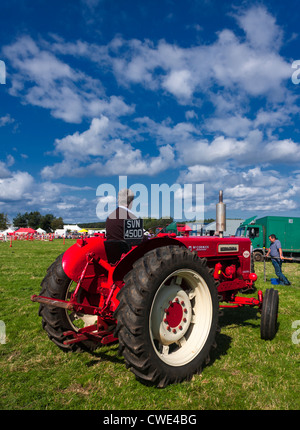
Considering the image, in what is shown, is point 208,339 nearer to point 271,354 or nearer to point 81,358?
point 271,354

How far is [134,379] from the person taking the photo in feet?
10.4

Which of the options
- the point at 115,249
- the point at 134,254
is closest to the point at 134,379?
the point at 134,254

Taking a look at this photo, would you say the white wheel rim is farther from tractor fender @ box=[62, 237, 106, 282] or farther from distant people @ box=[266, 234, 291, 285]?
distant people @ box=[266, 234, 291, 285]

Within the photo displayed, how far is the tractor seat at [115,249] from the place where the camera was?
3.64 metres

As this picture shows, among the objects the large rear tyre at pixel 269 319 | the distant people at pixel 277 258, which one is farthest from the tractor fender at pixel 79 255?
the distant people at pixel 277 258

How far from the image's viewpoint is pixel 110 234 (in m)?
3.71

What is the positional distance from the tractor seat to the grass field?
1220mm

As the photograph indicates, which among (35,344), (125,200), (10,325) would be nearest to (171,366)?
(125,200)

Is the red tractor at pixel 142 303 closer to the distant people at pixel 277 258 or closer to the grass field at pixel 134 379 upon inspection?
the grass field at pixel 134 379

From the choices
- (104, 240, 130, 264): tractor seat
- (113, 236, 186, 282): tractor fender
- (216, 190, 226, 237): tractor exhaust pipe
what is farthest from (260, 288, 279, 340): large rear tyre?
(104, 240, 130, 264): tractor seat

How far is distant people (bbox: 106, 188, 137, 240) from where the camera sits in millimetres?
3633

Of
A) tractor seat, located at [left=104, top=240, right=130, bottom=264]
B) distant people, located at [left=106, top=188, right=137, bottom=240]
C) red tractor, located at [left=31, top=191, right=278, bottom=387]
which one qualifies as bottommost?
red tractor, located at [left=31, top=191, right=278, bottom=387]

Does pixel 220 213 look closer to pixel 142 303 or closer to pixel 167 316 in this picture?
pixel 167 316

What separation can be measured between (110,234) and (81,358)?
1.54 m
